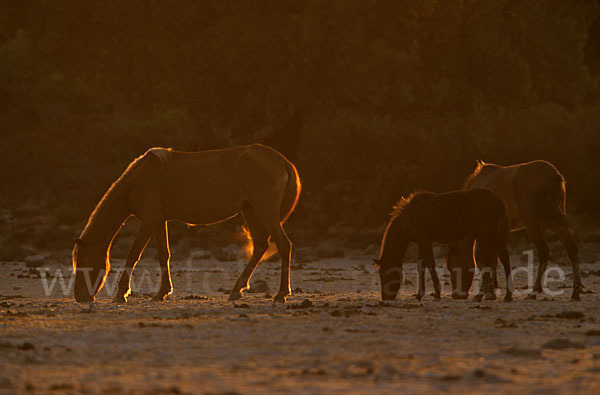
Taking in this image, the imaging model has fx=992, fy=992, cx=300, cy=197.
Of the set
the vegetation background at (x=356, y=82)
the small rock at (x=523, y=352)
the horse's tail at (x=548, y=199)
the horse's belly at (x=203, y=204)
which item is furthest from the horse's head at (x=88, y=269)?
the vegetation background at (x=356, y=82)

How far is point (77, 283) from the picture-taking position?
40.1ft

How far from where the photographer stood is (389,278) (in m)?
12.2

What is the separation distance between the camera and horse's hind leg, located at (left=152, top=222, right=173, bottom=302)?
12.5 metres

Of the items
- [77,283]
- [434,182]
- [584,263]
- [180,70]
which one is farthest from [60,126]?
[77,283]

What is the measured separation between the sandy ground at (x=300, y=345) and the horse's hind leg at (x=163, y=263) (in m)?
0.29

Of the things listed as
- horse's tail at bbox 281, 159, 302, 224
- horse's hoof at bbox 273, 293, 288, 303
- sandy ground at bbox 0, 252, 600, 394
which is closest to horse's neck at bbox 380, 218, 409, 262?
sandy ground at bbox 0, 252, 600, 394

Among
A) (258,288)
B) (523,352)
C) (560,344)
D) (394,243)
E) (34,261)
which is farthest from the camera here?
(34,261)

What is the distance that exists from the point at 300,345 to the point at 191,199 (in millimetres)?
5212

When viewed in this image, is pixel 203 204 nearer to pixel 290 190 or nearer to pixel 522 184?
pixel 290 190

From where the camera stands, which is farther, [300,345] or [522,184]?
[522,184]

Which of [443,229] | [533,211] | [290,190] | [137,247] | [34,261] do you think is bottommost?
[34,261]

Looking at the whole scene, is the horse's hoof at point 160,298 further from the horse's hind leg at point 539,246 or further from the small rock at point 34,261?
the small rock at point 34,261

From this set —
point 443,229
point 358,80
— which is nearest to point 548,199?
point 443,229

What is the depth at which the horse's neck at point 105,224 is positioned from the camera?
12594 mm
